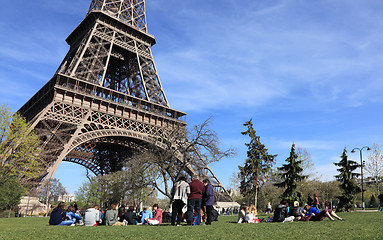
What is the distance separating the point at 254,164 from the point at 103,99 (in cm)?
2098

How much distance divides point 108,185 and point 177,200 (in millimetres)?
31643

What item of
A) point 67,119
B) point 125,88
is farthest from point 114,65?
point 67,119

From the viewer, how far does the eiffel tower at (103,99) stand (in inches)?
1121

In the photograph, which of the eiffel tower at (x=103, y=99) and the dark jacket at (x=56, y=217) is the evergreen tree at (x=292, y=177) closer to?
the eiffel tower at (x=103, y=99)

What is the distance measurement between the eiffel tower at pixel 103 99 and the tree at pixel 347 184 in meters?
14.2

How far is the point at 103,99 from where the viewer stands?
3209 cm

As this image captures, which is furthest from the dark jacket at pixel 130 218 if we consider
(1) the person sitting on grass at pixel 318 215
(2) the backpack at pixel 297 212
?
(1) the person sitting on grass at pixel 318 215

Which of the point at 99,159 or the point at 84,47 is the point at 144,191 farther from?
the point at 84,47

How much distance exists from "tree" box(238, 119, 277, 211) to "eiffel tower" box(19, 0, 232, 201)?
356 cm

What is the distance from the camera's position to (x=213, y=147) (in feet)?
88.2

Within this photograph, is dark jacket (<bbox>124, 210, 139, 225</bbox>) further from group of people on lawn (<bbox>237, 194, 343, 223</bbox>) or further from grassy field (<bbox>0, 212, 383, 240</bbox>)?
group of people on lawn (<bbox>237, 194, 343, 223</bbox>)

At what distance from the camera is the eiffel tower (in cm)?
2848

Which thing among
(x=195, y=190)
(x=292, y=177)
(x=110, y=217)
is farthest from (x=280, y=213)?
(x=292, y=177)

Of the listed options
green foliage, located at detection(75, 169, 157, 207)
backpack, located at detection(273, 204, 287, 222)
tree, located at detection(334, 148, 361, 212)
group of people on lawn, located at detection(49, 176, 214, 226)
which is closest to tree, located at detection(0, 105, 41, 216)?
green foliage, located at detection(75, 169, 157, 207)
